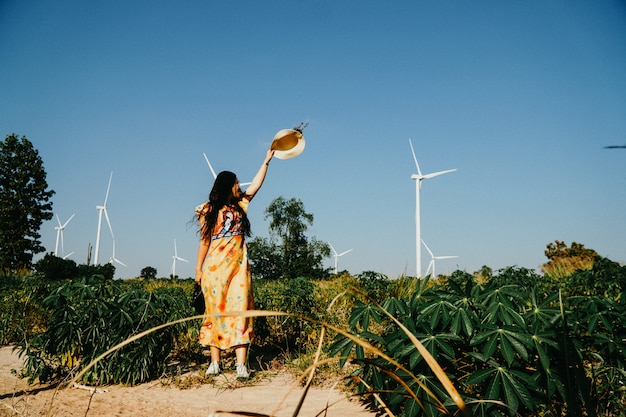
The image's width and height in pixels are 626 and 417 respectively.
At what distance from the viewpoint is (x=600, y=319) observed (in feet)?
6.60

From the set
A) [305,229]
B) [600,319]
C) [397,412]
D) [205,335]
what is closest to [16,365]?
[205,335]

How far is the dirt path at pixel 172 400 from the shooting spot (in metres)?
2.62

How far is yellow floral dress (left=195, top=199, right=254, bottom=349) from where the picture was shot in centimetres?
368

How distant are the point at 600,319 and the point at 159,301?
128 inches

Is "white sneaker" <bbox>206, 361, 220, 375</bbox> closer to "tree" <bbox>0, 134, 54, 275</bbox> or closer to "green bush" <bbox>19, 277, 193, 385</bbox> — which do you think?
"green bush" <bbox>19, 277, 193, 385</bbox>

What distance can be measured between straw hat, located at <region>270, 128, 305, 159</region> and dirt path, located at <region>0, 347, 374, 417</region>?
6.72 ft

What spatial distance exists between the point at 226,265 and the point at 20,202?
1601 inches

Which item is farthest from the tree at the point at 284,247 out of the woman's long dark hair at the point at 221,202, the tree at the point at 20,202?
the woman's long dark hair at the point at 221,202

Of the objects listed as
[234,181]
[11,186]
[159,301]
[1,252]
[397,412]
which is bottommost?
[397,412]

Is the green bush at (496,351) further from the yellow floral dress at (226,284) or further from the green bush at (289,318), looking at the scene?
Result: the green bush at (289,318)

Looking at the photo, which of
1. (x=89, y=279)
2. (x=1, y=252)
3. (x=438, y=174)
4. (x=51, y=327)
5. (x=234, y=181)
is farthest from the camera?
(x=1, y=252)

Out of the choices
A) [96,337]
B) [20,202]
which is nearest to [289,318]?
[96,337]

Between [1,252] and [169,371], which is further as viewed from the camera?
[1,252]

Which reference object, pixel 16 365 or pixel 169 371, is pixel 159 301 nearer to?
pixel 169 371
